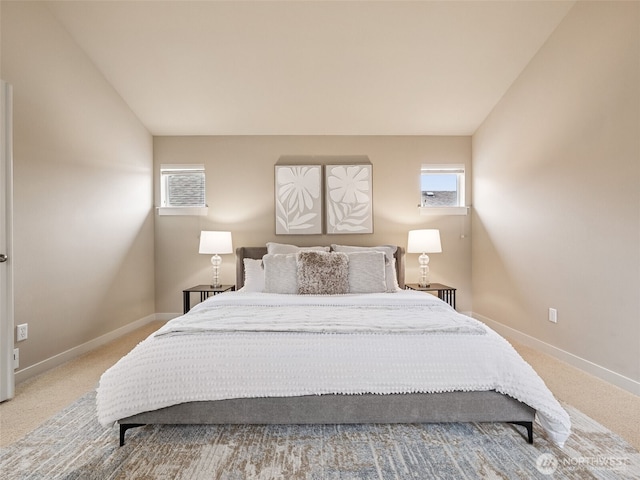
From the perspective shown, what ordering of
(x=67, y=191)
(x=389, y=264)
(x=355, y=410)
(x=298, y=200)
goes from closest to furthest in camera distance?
(x=355, y=410) → (x=67, y=191) → (x=389, y=264) → (x=298, y=200)

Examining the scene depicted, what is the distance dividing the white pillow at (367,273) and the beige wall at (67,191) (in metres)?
2.50

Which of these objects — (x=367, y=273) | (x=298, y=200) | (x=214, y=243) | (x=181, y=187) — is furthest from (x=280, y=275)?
(x=181, y=187)

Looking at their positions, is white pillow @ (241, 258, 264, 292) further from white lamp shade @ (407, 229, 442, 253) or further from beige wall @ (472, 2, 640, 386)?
beige wall @ (472, 2, 640, 386)

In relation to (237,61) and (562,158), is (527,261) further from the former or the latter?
(237,61)

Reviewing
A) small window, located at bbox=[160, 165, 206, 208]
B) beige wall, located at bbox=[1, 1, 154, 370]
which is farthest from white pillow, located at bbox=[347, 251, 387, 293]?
beige wall, located at bbox=[1, 1, 154, 370]

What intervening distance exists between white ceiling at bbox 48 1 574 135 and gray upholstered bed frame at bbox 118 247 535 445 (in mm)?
2996

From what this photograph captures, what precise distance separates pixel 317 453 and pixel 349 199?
10.8 feet

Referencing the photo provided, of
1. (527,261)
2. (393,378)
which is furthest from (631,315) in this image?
(393,378)

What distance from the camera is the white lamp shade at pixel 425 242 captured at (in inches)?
172

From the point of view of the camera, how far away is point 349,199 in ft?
15.5

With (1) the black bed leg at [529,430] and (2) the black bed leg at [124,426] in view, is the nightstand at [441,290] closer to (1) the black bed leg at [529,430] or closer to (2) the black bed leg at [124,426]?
(1) the black bed leg at [529,430]

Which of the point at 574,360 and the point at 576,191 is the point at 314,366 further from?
the point at 576,191

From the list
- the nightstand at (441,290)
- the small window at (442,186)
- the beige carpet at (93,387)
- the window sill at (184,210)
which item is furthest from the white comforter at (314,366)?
the small window at (442,186)

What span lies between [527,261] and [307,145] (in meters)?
2.82
